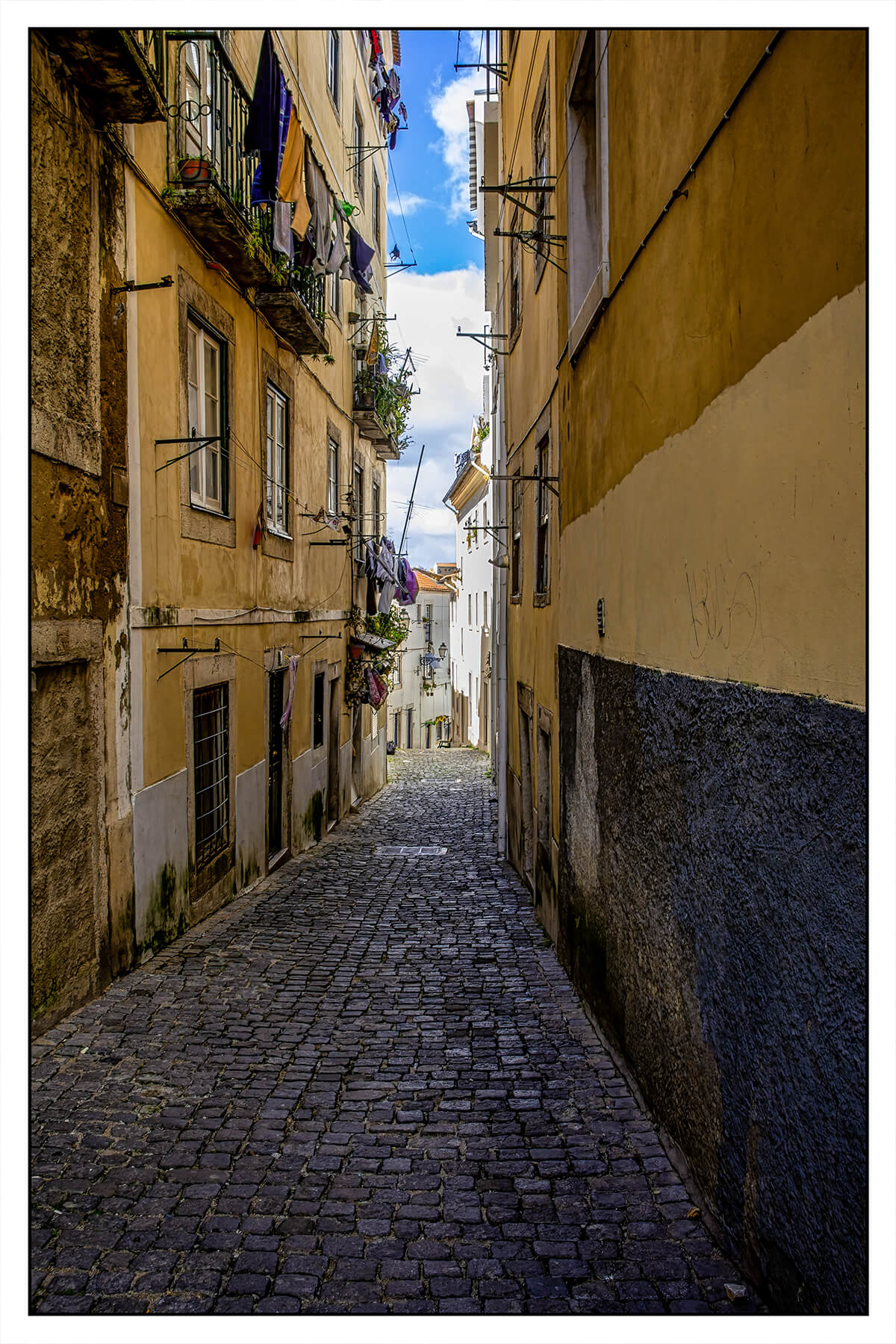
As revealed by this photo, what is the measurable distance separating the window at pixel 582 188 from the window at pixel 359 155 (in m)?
12.4

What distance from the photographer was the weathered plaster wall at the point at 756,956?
2.67 metres

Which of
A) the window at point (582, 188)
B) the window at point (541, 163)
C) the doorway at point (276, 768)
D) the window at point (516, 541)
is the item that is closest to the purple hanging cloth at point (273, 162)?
the window at point (541, 163)

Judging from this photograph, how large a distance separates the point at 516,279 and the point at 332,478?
5247 mm

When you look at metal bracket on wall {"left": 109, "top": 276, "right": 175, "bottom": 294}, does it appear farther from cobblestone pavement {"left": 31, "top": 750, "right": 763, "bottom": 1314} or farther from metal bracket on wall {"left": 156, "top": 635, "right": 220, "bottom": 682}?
cobblestone pavement {"left": 31, "top": 750, "right": 763, "bottom": 1314}

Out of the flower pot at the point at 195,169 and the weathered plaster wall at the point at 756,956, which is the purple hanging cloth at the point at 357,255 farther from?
the weathered plaster wall at the point at 756,956

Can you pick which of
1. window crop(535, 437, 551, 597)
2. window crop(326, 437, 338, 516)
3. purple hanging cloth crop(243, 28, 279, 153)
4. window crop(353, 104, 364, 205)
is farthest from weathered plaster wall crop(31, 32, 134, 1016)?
window crop(353, 104, 364, 205)

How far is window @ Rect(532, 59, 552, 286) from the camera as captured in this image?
916cm

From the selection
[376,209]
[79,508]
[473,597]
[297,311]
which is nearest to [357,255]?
[297,311]

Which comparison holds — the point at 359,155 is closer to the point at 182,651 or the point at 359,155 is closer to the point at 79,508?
the point at 182,651

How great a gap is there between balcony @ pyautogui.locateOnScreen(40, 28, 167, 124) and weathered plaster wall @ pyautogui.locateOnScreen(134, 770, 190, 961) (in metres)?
4.93

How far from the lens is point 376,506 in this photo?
2217 centimetres
